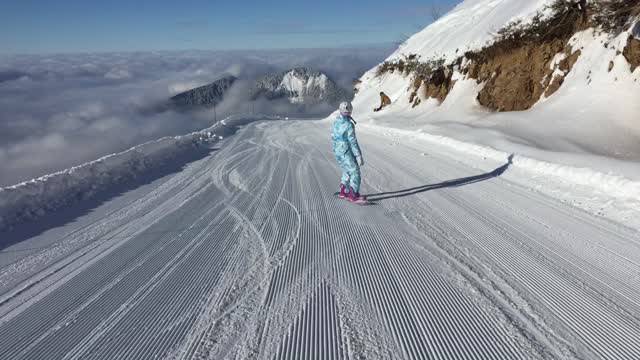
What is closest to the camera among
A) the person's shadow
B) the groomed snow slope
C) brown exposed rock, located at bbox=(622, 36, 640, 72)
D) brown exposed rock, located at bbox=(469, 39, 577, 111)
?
the person's shadow

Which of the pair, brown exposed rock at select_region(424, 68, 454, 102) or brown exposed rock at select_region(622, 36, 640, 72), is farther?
brown exposed rock at select_region(424, 68, 454, 102)

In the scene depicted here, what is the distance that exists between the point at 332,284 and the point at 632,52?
15.7m

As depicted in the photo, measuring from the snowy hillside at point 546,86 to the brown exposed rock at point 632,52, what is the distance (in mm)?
34

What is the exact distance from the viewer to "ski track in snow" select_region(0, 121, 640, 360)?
344cm

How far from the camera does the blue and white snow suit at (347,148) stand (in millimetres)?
8203

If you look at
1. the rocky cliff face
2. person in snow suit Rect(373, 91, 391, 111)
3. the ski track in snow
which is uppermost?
the rocky cliff face

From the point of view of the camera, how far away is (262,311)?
396cm

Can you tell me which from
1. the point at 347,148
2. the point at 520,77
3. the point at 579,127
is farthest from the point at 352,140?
the point at 520,77

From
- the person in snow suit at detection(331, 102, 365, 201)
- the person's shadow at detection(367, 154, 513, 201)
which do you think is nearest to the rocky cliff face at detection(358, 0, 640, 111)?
the person's shadow at detection(367, 154, 513, 201)

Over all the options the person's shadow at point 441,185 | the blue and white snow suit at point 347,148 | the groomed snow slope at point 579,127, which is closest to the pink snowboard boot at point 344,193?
the blue and white snow suit at point 347,148

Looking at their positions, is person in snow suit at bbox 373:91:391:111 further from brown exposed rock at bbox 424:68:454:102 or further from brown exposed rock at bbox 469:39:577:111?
brown exposed rock at bbox 469:39:577:111

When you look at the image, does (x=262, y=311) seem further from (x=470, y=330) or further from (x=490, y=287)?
(x=490, y=287)

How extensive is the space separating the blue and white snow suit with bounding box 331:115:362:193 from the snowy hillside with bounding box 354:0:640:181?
449 cm

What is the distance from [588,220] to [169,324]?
5.77 m
